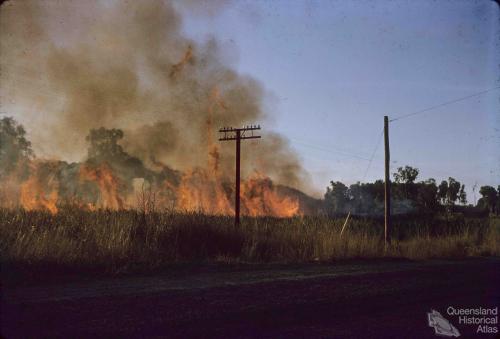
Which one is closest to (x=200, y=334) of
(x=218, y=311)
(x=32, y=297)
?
(x=218, y=311)

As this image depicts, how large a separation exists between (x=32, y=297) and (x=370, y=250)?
43.2 feet

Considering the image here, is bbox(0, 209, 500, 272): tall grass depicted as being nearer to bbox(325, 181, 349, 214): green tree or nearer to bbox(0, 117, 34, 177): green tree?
bbox(0, 117, 34, 177): green tree

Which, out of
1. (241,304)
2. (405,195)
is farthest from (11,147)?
(405,195)

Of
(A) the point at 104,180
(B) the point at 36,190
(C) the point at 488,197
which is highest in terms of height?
(C) the point at 488,197

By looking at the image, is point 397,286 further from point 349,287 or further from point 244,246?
point 244,246

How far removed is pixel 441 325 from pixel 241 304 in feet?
10.1

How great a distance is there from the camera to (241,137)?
2675 cm

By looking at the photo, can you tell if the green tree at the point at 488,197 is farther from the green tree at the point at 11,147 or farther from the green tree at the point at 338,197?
the green tree at the point at 11,147

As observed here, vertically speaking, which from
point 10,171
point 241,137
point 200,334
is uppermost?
point 241,137

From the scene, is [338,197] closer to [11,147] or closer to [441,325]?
[11,147]

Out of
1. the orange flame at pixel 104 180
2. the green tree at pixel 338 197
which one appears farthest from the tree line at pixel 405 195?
the orange flame at pixel 104 180

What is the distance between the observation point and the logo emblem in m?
6.21

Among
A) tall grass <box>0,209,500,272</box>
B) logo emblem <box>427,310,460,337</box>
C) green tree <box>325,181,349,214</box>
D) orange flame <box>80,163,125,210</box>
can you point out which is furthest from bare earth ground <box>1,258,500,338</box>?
green tree <box>325,181,349,214</box>

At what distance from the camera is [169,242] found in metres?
14.5
